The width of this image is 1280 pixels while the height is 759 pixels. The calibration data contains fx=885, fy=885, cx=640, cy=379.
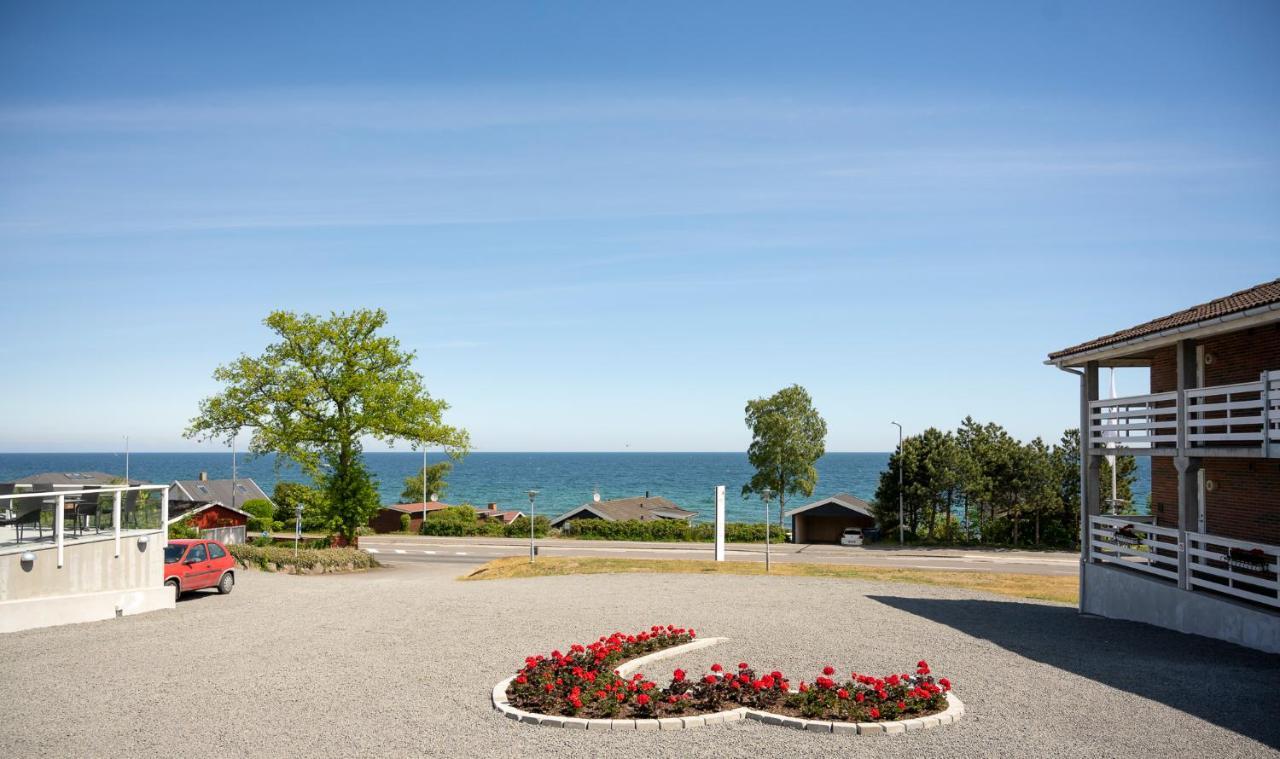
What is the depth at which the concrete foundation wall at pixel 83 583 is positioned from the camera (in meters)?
18.7

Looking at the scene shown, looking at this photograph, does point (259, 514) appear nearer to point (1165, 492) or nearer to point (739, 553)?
point (739, 553)

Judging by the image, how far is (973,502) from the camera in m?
60.8

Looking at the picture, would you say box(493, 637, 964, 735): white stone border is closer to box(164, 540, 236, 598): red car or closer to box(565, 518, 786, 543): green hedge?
box(164, 540, 236, 598): red car

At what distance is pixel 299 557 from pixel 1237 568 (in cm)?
3232

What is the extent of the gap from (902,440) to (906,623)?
154ft

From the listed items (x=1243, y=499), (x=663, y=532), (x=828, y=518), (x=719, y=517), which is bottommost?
(x=663, y=532)

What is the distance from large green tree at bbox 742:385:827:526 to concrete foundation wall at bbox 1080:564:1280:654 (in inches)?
1700

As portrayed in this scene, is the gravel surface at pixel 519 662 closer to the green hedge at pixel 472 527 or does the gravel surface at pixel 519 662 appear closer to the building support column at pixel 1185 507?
the building support column at pixel 1185 507

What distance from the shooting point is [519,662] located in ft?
49.4

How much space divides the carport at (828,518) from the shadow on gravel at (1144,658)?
44.3 metres

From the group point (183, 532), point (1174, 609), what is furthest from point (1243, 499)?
point (183, 532)

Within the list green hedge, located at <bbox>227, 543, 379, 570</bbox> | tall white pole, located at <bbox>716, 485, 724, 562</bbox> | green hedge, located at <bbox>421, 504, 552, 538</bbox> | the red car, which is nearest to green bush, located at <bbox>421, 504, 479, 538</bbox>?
green hedge, located at <bbox>421, 504, 552, 538</bbox>

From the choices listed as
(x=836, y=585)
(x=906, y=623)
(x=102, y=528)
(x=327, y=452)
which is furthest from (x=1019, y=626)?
(x=327, y=452)

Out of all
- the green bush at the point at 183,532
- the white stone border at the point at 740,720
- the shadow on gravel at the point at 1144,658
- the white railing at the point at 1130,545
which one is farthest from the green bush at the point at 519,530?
the white stone border at the point at 740,720
